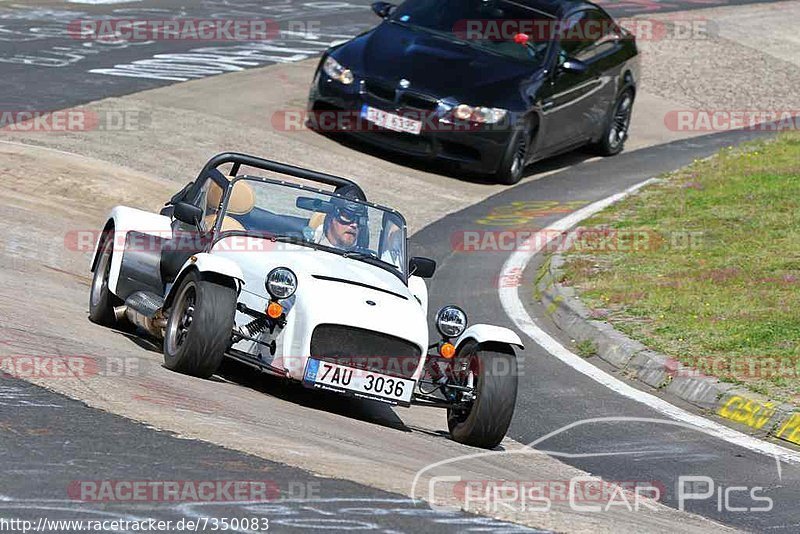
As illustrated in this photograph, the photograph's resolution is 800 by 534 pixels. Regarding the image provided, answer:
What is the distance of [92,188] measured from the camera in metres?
14.8

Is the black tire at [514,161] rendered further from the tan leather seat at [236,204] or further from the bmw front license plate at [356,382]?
the bmw front license plate at [356,382]

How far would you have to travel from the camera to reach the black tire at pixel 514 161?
57.1ft

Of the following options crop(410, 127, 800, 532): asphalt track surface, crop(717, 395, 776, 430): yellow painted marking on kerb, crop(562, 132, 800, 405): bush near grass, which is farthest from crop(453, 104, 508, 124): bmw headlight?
crop(717, 395, 776, 430): yellow painted marking on kerb

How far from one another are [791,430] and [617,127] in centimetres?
1106

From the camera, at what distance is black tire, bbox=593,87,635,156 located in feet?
65.3

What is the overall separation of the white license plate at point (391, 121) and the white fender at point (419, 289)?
6999 mm

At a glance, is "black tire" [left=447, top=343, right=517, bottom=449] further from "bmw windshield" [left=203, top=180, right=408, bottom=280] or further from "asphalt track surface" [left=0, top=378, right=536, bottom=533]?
"asphalt track surface" [left=0, top=378, right=536, bottom=533]

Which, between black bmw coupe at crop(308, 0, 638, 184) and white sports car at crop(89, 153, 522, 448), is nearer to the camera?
white sports car at crop(89, 153, 522, 448)

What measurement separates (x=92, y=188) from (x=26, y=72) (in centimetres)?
527

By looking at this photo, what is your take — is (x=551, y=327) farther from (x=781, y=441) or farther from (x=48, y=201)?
(x=48, y=201)

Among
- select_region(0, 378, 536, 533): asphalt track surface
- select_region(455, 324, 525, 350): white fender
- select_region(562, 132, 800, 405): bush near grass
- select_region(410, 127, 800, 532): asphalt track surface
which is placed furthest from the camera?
select_region(562, 132, 800, 405): bush near grass

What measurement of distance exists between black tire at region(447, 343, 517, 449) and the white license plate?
8.33 metres

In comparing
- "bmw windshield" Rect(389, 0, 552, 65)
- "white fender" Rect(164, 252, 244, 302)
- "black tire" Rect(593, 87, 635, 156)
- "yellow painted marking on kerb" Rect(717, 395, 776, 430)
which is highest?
"white fender" Rect(164, 252, 244, 302)

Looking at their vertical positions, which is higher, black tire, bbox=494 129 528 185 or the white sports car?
the white sports car
